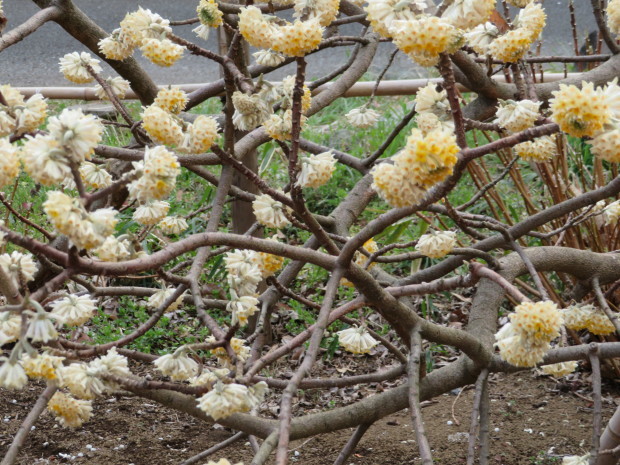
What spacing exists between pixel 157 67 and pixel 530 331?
20.1 ft

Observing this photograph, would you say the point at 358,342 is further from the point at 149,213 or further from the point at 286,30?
the point at 286,30

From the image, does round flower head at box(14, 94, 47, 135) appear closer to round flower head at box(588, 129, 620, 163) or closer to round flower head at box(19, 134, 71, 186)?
round flower head at box(19, 134, 71, 186)

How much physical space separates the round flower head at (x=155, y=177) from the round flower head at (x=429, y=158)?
30 centimetres

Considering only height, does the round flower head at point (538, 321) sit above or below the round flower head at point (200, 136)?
below

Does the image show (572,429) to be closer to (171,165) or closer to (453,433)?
(453,433)

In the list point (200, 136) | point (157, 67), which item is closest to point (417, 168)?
point (200, 136)

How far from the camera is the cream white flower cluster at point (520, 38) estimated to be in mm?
1215

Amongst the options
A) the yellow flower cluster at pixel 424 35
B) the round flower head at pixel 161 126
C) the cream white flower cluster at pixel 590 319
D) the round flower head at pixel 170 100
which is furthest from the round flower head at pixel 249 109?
the cream white flower cluster at pixel 590 319

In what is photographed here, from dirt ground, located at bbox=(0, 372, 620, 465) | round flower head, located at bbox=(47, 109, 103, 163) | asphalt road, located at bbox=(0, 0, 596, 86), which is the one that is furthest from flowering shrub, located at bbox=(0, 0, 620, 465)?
asphalt road, located at bbox=(0, 0, 596, 86)

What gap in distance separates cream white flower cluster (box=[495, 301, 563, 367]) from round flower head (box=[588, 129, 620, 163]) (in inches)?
9.5

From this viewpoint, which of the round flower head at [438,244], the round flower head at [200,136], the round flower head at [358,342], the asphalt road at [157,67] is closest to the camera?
the round flower head at [200,136]

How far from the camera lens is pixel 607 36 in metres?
2.21

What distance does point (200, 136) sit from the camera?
119 centimetres

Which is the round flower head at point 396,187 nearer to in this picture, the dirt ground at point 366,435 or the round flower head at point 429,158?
the round flower head at point 429,158
